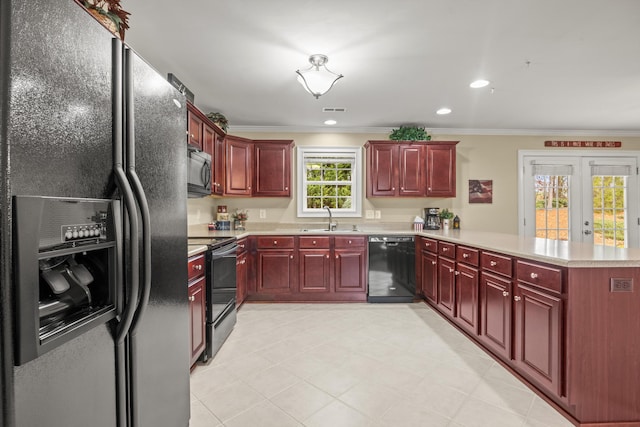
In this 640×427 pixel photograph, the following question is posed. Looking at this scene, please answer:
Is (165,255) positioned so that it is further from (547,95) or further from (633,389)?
(547,95)

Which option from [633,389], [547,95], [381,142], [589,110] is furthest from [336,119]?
[633,389]

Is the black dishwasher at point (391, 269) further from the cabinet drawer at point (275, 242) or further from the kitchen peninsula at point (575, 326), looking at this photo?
the kitchen peninsula at point (575, 326)

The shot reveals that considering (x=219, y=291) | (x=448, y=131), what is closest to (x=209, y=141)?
(x=219, y=291)

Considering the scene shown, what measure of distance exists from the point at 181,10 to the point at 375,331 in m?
3.00

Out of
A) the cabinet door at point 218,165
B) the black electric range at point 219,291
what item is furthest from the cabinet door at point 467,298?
the cabinet door at point 218,165

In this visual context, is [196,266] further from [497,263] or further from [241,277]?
[497,263]

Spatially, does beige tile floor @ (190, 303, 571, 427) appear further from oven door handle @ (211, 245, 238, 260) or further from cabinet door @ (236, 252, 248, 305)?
oven door handle @ (211, 245, 238, 260)

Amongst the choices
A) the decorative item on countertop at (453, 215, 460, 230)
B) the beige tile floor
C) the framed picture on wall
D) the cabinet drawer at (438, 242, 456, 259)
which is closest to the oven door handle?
the beige tile floor

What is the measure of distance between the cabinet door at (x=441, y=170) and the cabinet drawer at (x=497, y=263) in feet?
6.39

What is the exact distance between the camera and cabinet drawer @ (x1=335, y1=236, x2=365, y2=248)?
13.1 ft

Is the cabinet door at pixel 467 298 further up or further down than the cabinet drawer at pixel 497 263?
further down

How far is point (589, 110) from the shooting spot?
3.88 meters

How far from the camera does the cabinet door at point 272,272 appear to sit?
3.95 metres

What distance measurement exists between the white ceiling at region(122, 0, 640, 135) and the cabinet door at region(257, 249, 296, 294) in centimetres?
182
